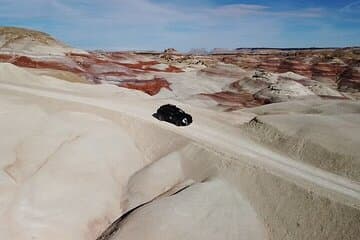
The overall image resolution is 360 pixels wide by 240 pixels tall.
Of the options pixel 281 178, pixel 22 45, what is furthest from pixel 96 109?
pixel 22 45

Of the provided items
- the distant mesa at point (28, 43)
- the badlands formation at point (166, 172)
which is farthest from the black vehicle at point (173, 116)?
the distant mesa at point (28, 43)

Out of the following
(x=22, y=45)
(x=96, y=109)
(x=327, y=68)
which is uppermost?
(x=96, y=109)

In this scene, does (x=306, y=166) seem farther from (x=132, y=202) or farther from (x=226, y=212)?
(x=132, y=202)

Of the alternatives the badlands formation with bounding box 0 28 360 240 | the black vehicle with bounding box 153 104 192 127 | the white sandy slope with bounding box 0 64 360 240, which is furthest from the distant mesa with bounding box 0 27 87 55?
the white sandy slope with bounding box 0 64 360 240

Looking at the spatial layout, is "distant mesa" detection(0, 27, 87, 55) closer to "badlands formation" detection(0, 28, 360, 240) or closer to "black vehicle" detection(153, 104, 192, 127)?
"badlands formation" detection(0, 28, 360, 240)

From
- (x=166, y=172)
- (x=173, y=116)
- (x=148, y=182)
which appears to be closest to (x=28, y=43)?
(x=173, y=116)
